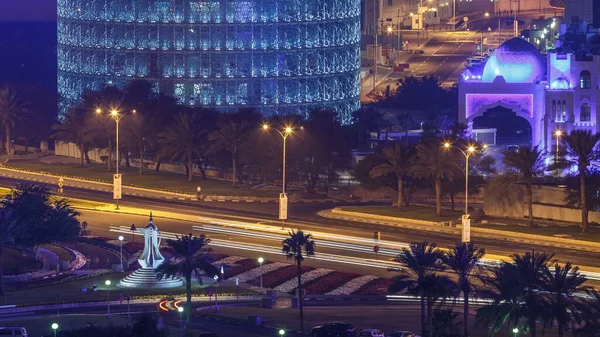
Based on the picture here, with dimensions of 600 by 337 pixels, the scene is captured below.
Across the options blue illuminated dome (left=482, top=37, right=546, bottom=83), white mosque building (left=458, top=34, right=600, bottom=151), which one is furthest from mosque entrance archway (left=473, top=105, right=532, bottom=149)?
blue illuminated dome (left=482, top=37, right=546, bottom=83)

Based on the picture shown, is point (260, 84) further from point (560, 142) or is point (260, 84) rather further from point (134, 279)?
point (134, 279)

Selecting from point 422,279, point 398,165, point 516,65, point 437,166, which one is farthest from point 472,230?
point 422,279

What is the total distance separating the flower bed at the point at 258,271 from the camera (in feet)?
395

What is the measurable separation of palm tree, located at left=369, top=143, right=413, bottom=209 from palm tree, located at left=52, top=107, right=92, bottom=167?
37546mm

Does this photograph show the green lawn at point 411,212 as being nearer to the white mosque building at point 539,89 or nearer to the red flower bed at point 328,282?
the red flower bed at point 328,282

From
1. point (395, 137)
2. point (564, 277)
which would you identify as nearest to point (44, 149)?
point (395, 137)

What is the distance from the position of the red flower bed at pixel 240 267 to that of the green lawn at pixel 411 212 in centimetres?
1985

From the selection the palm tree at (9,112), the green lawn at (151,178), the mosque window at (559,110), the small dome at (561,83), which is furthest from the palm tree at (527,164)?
the palm tree at (9,112)

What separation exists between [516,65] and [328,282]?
2313 inches

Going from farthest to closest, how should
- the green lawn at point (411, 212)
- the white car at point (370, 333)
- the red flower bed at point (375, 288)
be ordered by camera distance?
the green lawn at point (411, 212), the red flower bed at point (375, 288), the white car at point (370, 333)

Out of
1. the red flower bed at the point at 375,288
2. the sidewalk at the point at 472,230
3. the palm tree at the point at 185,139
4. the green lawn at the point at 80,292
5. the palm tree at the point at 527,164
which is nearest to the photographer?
the green lawn at the point at 80,292

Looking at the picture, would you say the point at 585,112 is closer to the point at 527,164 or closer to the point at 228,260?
the point at 527,164

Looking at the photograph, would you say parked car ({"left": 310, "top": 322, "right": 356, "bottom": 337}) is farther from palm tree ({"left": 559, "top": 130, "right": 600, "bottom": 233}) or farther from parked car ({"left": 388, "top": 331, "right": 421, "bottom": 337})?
palm tree ({"left": 559, "top": 130, "right": 600, "bottom": 233})

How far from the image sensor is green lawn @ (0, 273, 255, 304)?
110812 mm
